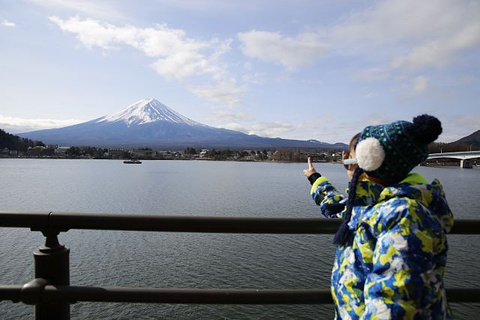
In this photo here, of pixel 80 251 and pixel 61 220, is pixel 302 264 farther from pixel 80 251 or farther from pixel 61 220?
pixel 61 220

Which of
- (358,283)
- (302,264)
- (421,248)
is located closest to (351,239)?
(358,283)

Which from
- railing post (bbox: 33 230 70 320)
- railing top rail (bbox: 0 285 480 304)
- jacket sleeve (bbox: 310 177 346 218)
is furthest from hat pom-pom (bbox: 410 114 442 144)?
railing post (bbox: 33 230 70 320)

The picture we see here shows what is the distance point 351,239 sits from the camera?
1.52 meters

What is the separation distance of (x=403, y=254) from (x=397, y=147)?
1.31 ft

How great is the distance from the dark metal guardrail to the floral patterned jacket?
508 mm

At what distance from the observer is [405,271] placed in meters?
1.18

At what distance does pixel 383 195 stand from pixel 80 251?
494 inches

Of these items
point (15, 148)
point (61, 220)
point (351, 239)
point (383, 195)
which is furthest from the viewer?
point (15, 148)

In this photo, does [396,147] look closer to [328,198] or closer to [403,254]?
[403,254]

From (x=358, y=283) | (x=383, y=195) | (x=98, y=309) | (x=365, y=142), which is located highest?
(x=365, y=142)

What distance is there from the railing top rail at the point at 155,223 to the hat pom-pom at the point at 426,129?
0.71 metres

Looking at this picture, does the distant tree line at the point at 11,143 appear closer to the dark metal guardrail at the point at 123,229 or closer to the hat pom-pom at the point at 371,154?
the dark metal guardrail at the point at 123,229

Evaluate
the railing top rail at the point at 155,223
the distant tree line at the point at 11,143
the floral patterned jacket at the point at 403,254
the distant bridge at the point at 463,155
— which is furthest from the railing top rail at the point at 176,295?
the distant tree line at the point at 11,143

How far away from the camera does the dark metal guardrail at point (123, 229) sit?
1.86m
